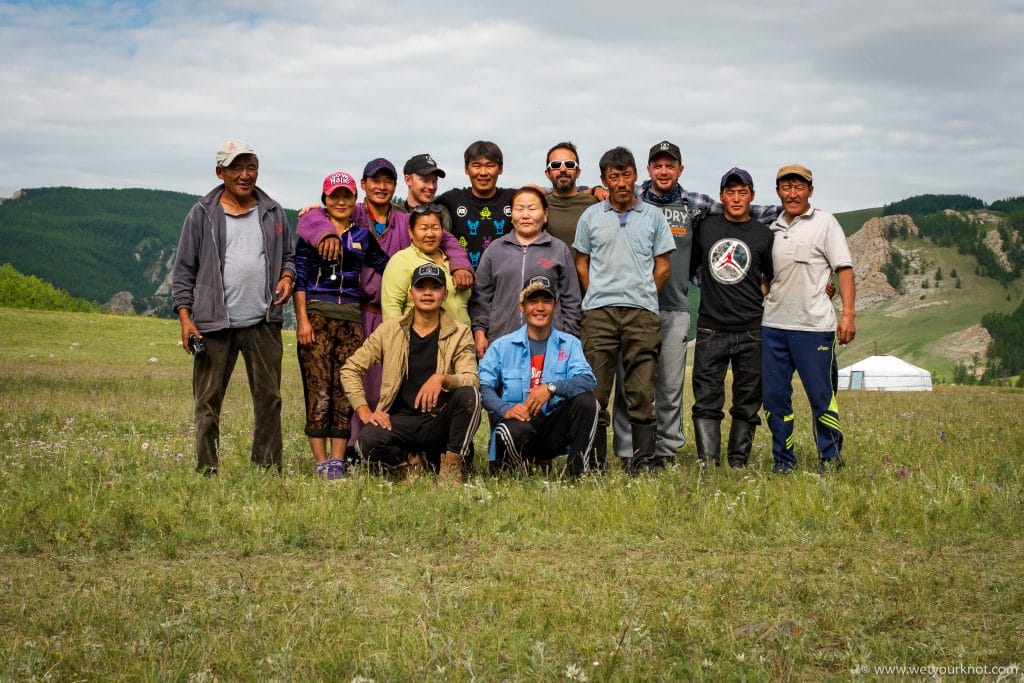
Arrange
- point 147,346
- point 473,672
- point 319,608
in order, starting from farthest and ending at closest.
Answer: point 147,346
point 319,608
point 473,672

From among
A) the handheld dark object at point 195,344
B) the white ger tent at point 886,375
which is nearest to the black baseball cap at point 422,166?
the handheld dark object at point 195,344

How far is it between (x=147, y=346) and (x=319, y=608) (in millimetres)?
41318

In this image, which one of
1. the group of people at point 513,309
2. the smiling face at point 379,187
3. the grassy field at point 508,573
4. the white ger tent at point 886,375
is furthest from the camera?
the white ger tent at point 886,375

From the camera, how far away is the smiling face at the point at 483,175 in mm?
9039

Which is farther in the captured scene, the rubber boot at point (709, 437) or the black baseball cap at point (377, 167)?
the rubber boot at point (709, 437)

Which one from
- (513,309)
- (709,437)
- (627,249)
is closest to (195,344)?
(513,309)

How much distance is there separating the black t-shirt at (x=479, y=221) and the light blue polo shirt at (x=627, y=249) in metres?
0.89

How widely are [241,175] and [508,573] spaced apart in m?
4.64

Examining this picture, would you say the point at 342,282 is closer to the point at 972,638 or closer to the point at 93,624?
the point at 93,624

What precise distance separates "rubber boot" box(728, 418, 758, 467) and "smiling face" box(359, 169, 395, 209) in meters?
4.06

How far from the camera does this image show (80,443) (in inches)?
432

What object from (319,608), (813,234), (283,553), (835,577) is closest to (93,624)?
(319,608)

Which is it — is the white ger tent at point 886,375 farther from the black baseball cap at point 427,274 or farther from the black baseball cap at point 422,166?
the black baseball cap at point 427,274

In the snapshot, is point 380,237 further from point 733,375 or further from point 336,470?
point 733,375
